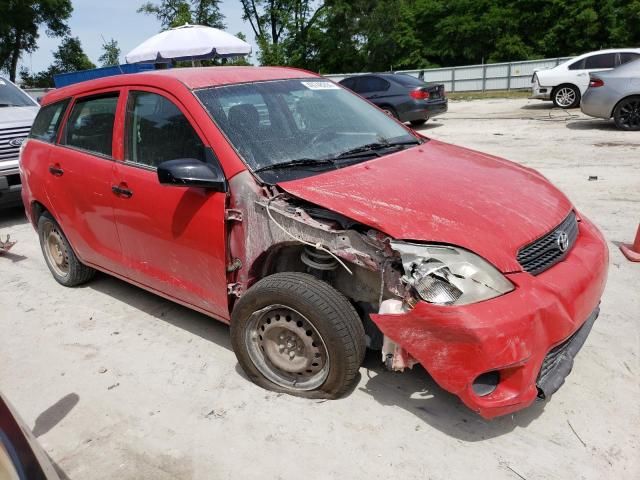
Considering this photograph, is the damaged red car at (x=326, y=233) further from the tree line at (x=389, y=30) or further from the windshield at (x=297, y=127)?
the tree line at (x=389, y=30)

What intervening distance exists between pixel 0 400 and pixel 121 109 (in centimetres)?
241

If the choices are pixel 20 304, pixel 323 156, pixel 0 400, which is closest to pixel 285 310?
pixel 323 156

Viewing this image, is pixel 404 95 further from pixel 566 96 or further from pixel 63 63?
pixel 63 63

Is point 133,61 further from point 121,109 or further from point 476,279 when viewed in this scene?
point 476,279

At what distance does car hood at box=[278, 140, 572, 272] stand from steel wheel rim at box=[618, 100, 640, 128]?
353 inches

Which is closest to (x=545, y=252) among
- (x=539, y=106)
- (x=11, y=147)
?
(x=11, y=147)

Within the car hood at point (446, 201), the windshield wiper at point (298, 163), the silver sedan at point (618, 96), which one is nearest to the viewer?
the car hood at point (446, 201)

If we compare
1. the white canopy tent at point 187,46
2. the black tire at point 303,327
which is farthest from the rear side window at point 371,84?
the black tire at point 303,327

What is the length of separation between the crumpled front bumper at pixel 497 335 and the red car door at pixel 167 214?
1.12 m

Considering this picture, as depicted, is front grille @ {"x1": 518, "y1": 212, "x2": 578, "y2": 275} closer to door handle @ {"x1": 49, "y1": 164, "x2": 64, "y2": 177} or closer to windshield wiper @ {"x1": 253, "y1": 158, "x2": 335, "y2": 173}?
windshield wiper @ {"x1": 253, "y1": 158, "x2": 335, "y2": 173}

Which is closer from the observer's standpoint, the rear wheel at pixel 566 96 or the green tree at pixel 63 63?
the rear wheel at pixel 566 96

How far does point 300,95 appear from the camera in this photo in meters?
3.66

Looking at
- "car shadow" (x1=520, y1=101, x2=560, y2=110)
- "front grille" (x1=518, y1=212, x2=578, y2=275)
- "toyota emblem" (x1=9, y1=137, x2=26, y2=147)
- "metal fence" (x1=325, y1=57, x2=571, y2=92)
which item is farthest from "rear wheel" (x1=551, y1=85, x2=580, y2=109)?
"front grille" (x1=518, y1=212, x2=578, y2=275)

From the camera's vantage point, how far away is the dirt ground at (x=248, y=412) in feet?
8.09
